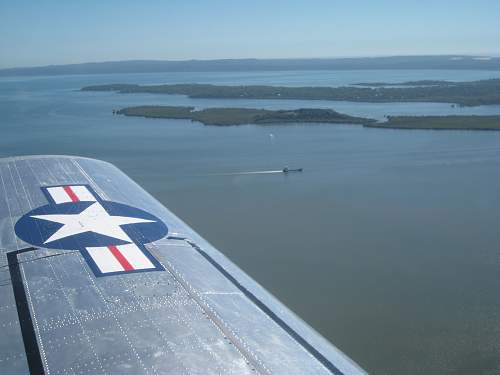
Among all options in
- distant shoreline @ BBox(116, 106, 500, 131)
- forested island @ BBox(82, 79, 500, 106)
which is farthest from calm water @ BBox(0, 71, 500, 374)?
forested island @ BBox(82, 79, 500, 106)

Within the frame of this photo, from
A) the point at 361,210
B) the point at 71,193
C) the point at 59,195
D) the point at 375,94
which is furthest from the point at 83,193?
the point at 375,94

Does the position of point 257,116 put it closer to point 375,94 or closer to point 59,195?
point 375,94

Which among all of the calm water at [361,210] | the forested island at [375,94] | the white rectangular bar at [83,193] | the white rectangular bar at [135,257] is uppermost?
the forested island at [375,94]

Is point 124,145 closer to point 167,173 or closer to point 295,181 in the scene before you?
point 167,173

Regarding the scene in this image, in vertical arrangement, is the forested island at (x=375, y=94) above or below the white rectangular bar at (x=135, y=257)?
above

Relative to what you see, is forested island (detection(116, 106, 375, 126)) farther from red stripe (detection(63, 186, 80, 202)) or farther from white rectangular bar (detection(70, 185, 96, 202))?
red stripe (detection(63, 186, 80, 202))

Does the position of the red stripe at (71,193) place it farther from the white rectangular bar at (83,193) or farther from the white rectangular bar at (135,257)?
the white rectangular bar at (135,257)

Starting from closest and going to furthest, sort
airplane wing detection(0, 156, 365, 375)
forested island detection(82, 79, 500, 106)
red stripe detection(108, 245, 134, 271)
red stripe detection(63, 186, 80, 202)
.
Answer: airplane wing detection(0, 156, 365, 375) → red stripe detection(108, 245, 134, 271) → red stripe detection(63, 186, 80, 202) → forested island detection(82, 79, 500, 106)

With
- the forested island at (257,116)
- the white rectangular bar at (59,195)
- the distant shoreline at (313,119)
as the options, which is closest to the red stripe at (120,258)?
the white rectangular bar at (59,195)
